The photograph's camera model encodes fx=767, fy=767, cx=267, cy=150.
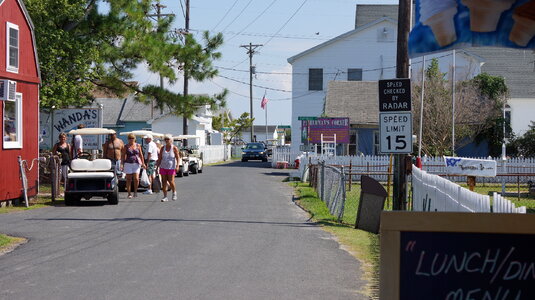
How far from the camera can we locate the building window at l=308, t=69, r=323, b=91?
182 ft

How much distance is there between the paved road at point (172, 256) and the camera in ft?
28.9

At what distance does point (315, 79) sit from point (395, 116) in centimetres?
4185

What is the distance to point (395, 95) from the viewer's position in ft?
46.5

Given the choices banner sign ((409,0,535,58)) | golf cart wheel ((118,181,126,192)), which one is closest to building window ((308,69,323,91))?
golf cart wheel ((118,181,126,192))

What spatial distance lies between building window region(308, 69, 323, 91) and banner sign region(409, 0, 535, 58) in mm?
50388

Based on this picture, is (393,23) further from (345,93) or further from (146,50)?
(146,50)

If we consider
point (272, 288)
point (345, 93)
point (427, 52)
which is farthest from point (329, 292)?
point (345, 93)

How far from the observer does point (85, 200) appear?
69.7 feet

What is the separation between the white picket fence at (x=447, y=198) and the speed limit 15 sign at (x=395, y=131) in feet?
2.15

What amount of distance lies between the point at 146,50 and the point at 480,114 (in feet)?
66.9

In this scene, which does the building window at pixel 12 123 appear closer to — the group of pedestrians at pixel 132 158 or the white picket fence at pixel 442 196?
the group of pedestrians at pixel 132 158

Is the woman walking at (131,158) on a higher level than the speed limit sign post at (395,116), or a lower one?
lower

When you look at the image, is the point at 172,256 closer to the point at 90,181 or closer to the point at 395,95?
the point at 395,95

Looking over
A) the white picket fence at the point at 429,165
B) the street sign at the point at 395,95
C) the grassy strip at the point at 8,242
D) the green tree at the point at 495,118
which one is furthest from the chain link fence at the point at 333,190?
the green tree at the point at 495,118
